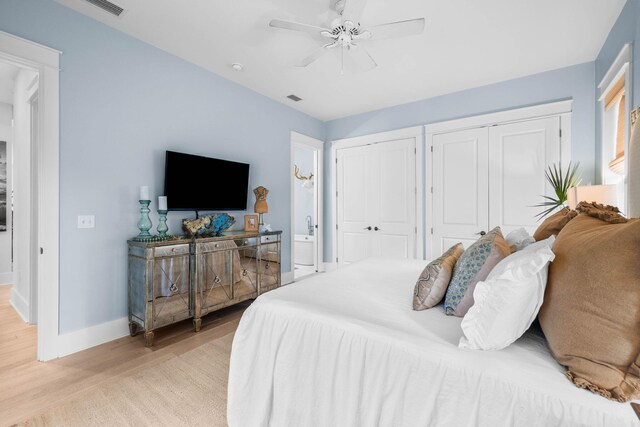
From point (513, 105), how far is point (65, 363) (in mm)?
5107

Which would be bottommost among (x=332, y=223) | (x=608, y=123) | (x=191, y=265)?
(x=191, y=265)

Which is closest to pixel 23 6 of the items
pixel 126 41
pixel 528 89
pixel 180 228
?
pixel 126 41

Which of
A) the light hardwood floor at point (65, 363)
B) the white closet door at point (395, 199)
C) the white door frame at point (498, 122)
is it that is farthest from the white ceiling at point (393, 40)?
the light hardwood floor at point (65, 363)

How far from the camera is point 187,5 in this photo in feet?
7.35

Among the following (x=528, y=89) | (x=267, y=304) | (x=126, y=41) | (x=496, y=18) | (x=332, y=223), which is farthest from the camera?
(x=332, y=223)

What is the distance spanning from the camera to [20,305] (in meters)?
3.18

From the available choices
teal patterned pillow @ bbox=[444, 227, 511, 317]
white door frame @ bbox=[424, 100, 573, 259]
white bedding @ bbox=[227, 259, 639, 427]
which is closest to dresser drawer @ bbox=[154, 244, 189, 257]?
white bedding @ bbox=[227, 259, 639, 427]

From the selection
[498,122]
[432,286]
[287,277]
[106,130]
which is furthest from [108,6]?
[498,122]

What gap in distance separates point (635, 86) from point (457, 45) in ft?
4.46

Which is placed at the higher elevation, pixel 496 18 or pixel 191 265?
pixel 496 18

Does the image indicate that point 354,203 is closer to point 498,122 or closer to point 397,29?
point 498,122

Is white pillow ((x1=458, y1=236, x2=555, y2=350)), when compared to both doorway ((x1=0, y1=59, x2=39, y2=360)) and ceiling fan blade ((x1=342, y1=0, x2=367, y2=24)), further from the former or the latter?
doorway ((x1=0, y1=59, x2=39, y2=360))

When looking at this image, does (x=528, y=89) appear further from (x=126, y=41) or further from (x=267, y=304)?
(x=126, y=41)

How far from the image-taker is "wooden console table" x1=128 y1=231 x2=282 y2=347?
8.21 ft
